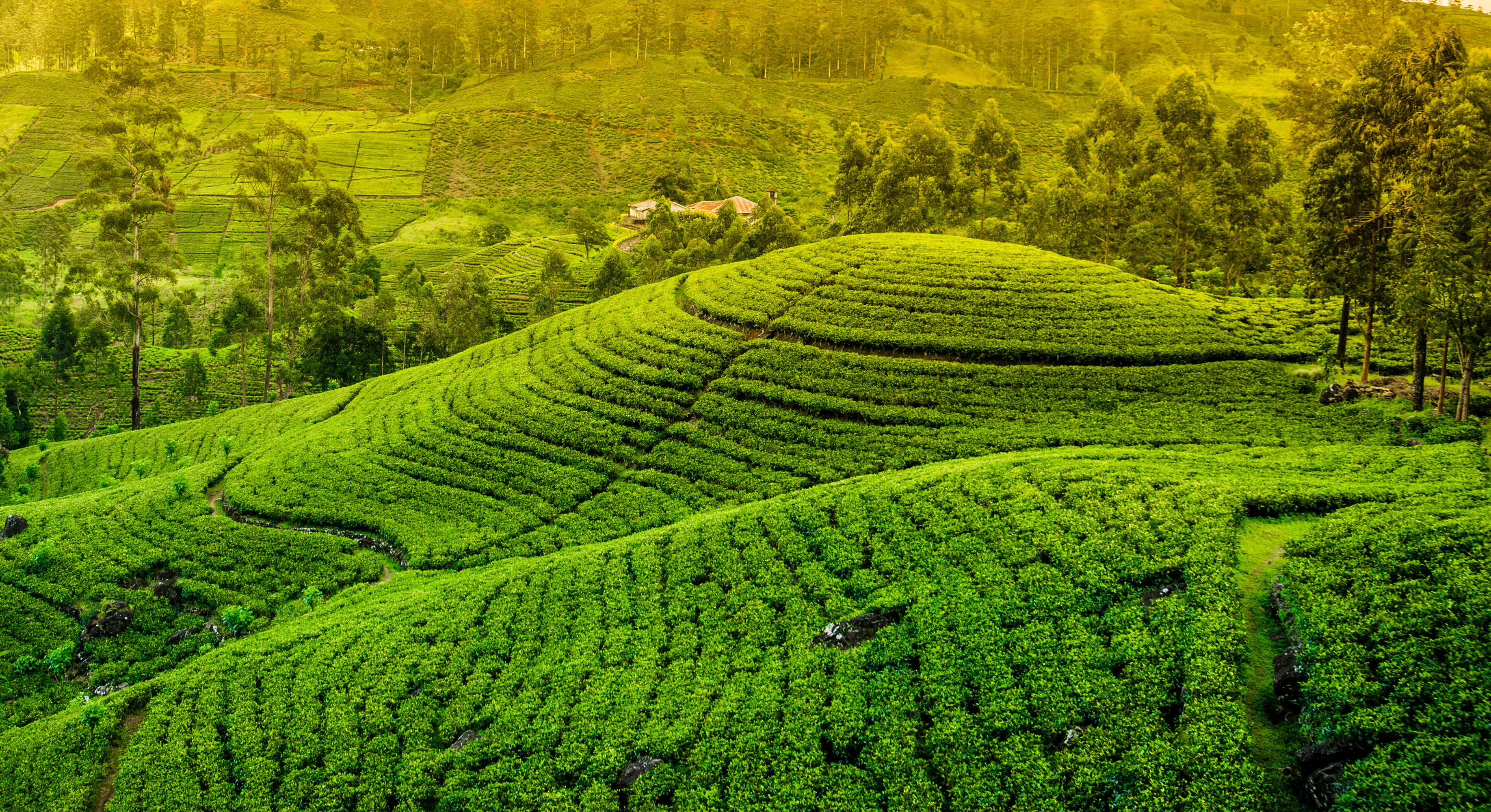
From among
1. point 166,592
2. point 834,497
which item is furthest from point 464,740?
point 166,592

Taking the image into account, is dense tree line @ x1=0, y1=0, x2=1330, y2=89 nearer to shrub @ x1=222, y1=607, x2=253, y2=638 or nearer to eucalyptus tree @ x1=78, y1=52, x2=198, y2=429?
eucalyptus tree @ x1=78, y1=52, x2=198, y2=429

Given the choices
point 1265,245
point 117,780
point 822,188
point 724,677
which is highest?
point 822,188

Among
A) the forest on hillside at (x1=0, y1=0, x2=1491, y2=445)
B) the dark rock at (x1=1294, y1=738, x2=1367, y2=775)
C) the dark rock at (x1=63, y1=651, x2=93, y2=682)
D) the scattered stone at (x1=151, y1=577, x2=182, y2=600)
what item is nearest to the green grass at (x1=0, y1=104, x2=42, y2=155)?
the forest on hillside at (x1=0, y1=0, x2=1491, y2=445)

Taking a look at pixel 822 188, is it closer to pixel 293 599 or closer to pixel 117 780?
pixel 293 599

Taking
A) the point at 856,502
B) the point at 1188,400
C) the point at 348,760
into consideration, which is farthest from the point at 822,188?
the point at 348,760

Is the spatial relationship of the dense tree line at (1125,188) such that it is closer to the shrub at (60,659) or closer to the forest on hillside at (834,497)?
the forest on hillside at (834,497)

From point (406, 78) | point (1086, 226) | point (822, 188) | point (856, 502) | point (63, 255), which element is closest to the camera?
point (856, 502)

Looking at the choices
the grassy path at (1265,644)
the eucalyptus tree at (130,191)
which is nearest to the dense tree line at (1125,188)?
the grassy path at (1265,644)

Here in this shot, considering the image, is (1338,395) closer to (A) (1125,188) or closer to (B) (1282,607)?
(B) (1282,607)
